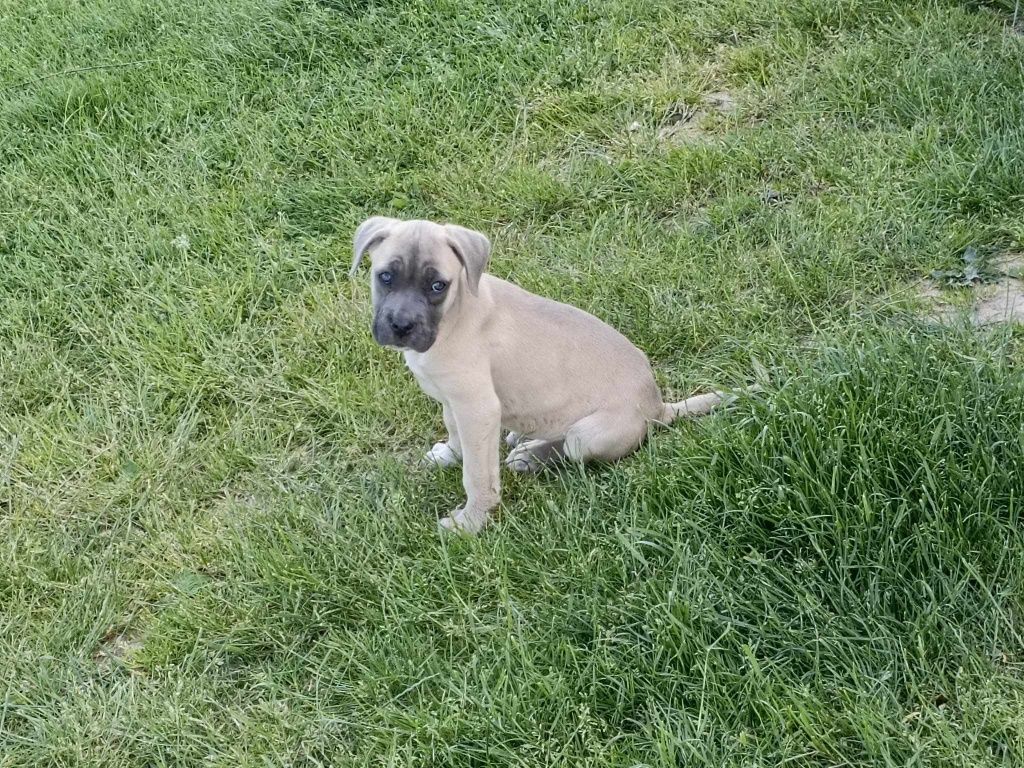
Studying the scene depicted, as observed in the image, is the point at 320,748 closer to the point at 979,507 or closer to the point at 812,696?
the point at 812,696

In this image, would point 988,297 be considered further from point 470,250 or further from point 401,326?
point 401,326

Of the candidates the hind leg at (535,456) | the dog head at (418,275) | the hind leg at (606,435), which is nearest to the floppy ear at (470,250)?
the dog head at (418,275)

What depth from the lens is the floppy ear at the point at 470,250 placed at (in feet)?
12.5

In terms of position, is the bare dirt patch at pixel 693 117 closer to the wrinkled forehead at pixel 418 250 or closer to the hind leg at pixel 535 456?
the hind leg at pixel 535 456

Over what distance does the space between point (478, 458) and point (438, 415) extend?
2.83 ft

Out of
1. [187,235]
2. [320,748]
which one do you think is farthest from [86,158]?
[320,748]

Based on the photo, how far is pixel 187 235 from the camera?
6184 millimetres

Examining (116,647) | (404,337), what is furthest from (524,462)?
(116,647)

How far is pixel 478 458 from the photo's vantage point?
4.04 m

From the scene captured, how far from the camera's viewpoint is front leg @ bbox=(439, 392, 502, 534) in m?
3.98

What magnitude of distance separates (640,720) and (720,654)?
0.34 m

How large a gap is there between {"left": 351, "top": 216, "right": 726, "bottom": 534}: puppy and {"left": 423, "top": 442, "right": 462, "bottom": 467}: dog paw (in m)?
0.09

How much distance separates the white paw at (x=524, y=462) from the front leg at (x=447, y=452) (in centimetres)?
24

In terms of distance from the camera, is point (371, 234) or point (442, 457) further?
point (442, 457)
